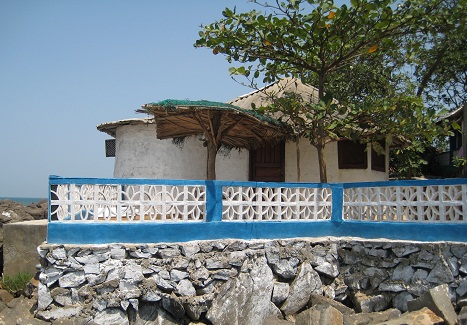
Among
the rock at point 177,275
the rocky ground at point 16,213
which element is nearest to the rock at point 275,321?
the rock at point 177,275

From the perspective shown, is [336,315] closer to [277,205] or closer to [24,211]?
[277,205]

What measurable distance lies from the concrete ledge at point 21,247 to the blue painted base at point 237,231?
267cm

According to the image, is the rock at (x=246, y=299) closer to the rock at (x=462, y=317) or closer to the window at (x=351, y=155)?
the rock at (x=462, y=317)

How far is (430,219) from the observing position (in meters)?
7.81

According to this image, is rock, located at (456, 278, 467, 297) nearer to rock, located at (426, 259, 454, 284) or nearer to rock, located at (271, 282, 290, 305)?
rock, located at (426, 259, 454, 284)

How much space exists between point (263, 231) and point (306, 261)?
3.08 ft

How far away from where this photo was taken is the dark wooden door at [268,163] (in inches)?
484

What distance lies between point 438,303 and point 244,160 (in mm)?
6498

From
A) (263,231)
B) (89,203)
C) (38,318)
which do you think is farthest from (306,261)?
(38,318)

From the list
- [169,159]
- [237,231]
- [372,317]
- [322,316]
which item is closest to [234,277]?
[237,231]

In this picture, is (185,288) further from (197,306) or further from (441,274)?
(441,274)

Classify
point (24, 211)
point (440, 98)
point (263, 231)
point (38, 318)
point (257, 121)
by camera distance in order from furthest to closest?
point (440, 98) < point (24, 211) < point (257, 121) < point (263, 231) < point (38, 318)

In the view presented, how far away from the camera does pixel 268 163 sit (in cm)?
1236

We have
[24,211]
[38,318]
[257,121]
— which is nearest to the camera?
[38,318]
